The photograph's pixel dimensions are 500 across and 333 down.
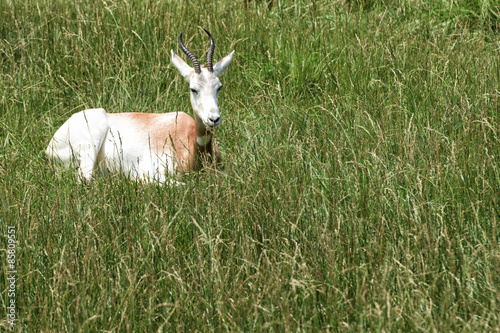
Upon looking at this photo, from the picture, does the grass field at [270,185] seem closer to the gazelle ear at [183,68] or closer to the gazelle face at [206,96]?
the gazelle face at [206,96]

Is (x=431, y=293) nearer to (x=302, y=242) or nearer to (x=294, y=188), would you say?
(x=302, y=242)

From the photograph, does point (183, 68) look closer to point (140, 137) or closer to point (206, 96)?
point (206, 96)

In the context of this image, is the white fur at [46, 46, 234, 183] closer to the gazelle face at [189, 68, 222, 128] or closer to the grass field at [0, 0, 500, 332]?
the gazelle face at [189, 68, 222, 128]

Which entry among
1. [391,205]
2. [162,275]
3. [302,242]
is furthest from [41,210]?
[391,205]

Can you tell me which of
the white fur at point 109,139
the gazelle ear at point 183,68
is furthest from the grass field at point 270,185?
the gazelle ear at point 183,68

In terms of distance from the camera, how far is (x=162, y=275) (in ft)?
9.89

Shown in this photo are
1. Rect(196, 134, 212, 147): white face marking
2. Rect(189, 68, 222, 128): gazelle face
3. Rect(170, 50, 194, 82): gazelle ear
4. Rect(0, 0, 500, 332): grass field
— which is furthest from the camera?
Rect(170, 50, 194, 82): gazelle ear

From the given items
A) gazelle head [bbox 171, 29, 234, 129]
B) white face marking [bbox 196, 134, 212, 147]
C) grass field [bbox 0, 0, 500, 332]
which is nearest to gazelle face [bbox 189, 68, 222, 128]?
gazelle head [bbox 171, 29, 234, 129]

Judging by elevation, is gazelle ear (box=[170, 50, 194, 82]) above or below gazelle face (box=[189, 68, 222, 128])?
above

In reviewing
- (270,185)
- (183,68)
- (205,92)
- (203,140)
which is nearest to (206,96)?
(205,92)

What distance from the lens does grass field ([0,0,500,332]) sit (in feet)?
8.90

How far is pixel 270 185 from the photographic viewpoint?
3.73 meters

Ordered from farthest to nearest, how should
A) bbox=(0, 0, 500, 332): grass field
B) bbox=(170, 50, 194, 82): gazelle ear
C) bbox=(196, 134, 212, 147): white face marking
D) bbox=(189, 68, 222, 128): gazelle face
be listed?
1. bbox=(170, 50, 194, 82): gazelle ear
2. bbox=(196, 134, 212, 147): white face marking
3. bbox=(189, 68, 222, 128): gazelle face
4. bbox=(0, 0, 500, 332): grass field

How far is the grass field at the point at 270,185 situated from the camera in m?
2.71
